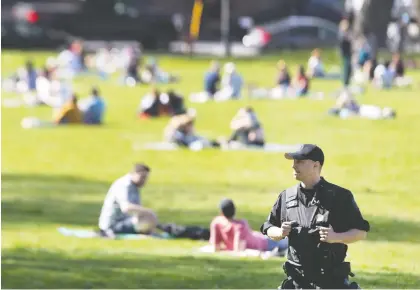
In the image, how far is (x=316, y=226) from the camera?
10469mm

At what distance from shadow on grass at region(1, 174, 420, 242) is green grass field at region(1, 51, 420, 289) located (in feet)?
0.06

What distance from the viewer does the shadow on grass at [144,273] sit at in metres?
15.8

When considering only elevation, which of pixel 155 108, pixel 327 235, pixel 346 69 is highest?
pixel 346 69

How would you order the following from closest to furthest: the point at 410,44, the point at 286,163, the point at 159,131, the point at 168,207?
1. the point at 168,207
2. the point at 286,163
3. the point at 159,131
4. the point at 410,44

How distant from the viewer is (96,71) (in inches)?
2307

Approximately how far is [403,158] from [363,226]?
20108 millimetres

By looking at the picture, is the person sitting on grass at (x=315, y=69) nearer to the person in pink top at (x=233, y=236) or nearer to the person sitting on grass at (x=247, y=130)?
the person sitting on grass at (x=247, y=130)

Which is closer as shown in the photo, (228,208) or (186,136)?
(228,208)

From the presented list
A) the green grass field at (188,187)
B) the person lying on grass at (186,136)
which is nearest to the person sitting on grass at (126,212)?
the green grass field at (188,187)

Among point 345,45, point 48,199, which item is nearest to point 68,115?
point 345,45

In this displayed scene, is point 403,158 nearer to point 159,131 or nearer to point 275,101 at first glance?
point 159,131

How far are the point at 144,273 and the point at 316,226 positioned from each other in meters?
6.47

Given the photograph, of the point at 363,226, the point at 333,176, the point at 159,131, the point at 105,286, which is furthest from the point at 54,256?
the point at 159,131

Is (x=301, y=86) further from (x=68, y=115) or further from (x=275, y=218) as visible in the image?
(x=275, y=218)
